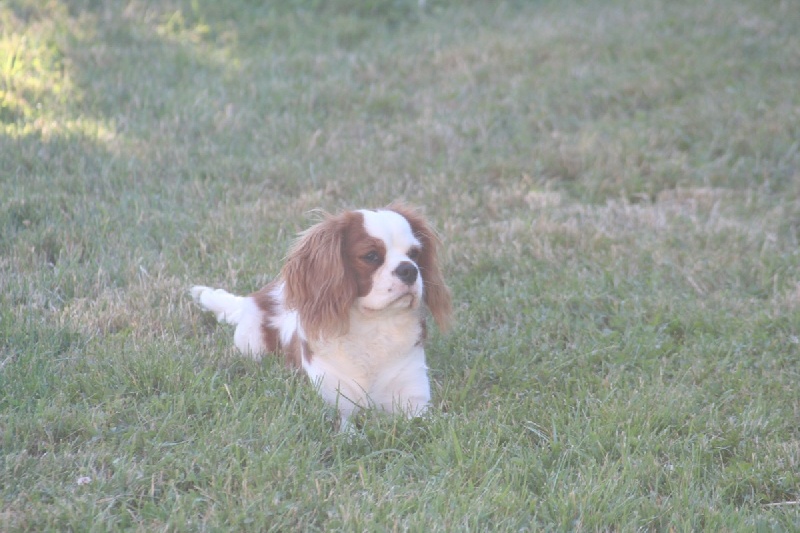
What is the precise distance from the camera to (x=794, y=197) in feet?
24.9

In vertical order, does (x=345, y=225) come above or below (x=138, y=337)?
above

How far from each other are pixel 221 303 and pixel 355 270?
1.05 metres

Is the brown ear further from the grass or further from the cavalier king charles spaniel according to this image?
the grass

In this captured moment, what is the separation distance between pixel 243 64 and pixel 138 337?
528 centimetres

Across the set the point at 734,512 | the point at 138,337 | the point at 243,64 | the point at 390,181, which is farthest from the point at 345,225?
the point at 243,64

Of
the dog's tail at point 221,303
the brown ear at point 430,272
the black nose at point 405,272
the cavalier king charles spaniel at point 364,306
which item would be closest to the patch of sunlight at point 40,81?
the dog's tail at point 221,303

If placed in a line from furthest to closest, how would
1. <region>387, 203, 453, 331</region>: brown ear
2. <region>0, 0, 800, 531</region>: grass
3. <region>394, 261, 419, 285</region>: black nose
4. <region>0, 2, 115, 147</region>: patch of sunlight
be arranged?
<region>0, 2, 115, 147</region>: patch of sunlight < <region>387, 203, 453, 331</region>: brown ear < <region>394, 261, 419, 285</region>: black nose < <region>0, 0, 800, 531</region>: grass

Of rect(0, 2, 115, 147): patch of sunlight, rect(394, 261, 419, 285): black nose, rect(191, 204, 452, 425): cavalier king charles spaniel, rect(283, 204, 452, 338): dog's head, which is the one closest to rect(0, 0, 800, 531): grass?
rect(0, 2, 115, 147): patch of sunlight

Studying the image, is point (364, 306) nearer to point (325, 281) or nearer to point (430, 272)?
point (325, 281)

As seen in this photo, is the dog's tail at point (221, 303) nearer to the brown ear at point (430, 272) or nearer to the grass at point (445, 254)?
the grass at point (445, 254)

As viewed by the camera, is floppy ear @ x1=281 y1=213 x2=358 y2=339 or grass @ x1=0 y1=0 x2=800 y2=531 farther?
floppy ear @ x1=281 y1=213 x2=358 y2=339

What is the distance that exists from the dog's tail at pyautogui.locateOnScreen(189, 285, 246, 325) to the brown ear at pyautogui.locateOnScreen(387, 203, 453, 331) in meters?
0.95

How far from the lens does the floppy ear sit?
4215 millimetres

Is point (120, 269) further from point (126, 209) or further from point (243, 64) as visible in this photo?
point (243, 64)
